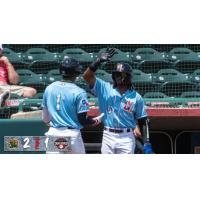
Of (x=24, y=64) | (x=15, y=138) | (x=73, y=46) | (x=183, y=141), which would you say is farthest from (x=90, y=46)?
(x=15, y=138)

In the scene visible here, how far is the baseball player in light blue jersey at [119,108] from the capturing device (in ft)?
20.2

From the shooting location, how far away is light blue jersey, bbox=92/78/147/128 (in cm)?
621

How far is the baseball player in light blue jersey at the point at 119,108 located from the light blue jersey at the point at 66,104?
366 millimetres

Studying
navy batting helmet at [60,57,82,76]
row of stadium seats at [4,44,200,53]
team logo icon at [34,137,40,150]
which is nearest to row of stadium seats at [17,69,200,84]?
row of stadium seats at [4,44,200,53]

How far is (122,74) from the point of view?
20.3 ft

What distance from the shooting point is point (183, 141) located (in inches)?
324

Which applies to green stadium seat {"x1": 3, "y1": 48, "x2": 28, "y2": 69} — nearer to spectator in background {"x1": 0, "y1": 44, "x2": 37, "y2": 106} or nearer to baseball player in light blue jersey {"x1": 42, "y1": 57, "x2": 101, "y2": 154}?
spectator in background {"x1": 0, "y1": 44, "x2": 37, "y2": 106}

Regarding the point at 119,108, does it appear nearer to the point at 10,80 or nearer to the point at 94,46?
the point at 10,80

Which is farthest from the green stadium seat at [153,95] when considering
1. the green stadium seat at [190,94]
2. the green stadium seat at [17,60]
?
the green stadium seat at [17,60]

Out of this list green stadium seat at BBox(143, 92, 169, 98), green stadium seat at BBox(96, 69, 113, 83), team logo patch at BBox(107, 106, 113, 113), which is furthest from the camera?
green stadium seat at BBox(96, 69, 113, 83)

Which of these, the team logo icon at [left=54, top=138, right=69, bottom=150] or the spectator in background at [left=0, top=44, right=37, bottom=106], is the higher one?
the spectator in background at [left=0, top=44, right=37, bottom=106]

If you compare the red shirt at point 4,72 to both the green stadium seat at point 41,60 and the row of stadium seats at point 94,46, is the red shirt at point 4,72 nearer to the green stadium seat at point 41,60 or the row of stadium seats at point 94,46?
Result: the green stadium seat at point 41,60

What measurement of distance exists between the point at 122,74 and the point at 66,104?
67 cm
